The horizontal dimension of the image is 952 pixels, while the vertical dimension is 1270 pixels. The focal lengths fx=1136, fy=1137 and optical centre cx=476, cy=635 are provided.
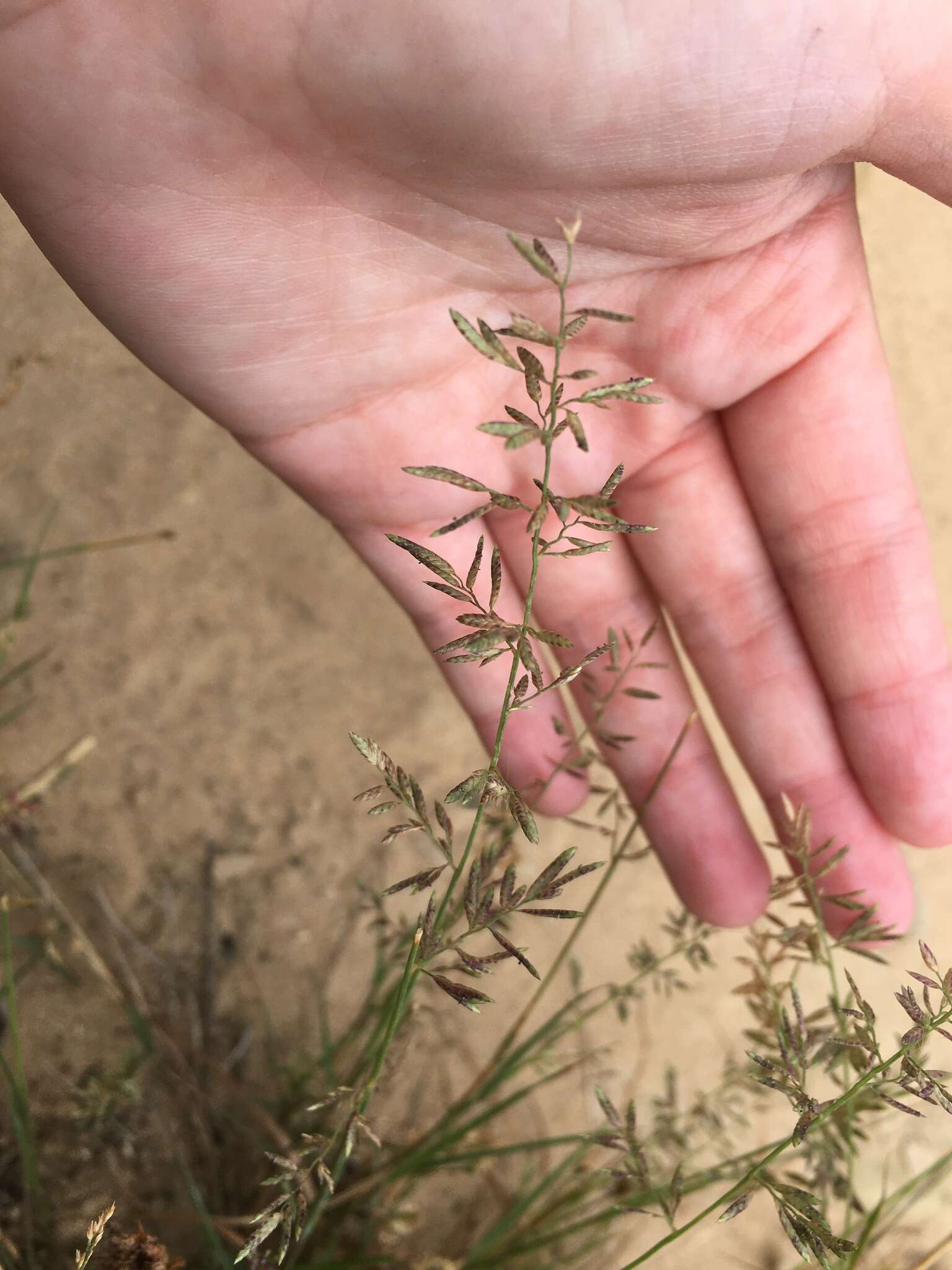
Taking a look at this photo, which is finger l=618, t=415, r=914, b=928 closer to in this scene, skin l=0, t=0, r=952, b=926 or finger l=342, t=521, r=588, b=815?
skin l=0, t=0, r=952, b=926

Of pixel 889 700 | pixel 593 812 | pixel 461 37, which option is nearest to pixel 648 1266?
pixel 593 812

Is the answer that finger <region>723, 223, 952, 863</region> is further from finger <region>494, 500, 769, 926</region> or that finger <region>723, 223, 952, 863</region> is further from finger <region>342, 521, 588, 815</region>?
finger <region>342, 521, 588, 815</region>

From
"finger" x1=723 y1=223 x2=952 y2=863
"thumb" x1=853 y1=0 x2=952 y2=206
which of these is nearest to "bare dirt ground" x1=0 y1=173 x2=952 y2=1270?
"finger" x1=723 y1=223 x2=952 y2=863

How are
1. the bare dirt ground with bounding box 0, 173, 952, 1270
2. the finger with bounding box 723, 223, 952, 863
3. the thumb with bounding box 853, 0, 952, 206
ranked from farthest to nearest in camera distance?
the bare dirt ground with bounding box 0, 173, 952, 1270
the finger with bounding box 723, 223, 952, 863
the thumb with bounding box 853, 0, 952, 206

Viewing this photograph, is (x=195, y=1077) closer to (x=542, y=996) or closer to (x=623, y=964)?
(x=542, y=996)

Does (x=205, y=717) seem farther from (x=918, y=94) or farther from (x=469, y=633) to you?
(x=918, y=94)

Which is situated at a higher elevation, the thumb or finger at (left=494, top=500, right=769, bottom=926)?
the thumb

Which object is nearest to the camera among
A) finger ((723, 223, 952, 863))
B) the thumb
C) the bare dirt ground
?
the thumb

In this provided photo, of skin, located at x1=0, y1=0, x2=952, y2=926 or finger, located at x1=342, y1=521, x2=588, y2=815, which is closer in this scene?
skin, located at x1=0, y1=0, x2=952, y2=926

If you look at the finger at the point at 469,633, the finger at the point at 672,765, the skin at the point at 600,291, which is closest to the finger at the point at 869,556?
the skin at the point at 600,291

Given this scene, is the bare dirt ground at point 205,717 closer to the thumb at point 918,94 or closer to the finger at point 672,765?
the finger at point 672,765
